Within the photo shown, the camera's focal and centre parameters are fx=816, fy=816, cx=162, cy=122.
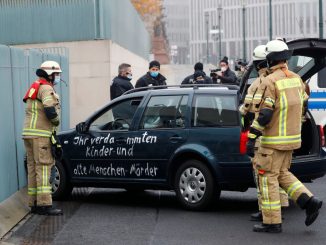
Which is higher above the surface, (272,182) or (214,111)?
(214,111)

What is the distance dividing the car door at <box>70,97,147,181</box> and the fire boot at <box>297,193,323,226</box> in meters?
2.70

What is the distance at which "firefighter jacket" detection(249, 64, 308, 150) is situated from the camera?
8.44 meters

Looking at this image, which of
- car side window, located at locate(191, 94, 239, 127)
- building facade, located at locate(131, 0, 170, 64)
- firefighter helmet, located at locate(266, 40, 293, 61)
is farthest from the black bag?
building facade, located at locate(131, 0, 170, 64)

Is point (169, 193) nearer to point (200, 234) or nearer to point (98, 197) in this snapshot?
point (98, 197)

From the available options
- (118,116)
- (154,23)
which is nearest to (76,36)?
(118,116)

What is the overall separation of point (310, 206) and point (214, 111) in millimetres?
2063

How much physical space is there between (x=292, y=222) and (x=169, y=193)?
3293mm

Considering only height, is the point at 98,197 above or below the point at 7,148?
below

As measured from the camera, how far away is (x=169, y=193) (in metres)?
12.3

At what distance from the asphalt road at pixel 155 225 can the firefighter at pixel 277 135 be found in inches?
11.1

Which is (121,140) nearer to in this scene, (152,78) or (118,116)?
(118,116)

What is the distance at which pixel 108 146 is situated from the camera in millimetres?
10781

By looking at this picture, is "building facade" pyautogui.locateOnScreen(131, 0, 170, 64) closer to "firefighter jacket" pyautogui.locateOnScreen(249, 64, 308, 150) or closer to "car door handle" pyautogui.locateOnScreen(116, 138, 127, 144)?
"car door handle" pyautogui.locateOnScreen(116, 138, 127, 144)

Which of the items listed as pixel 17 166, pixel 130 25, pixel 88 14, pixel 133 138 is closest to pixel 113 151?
pixel 133 138
